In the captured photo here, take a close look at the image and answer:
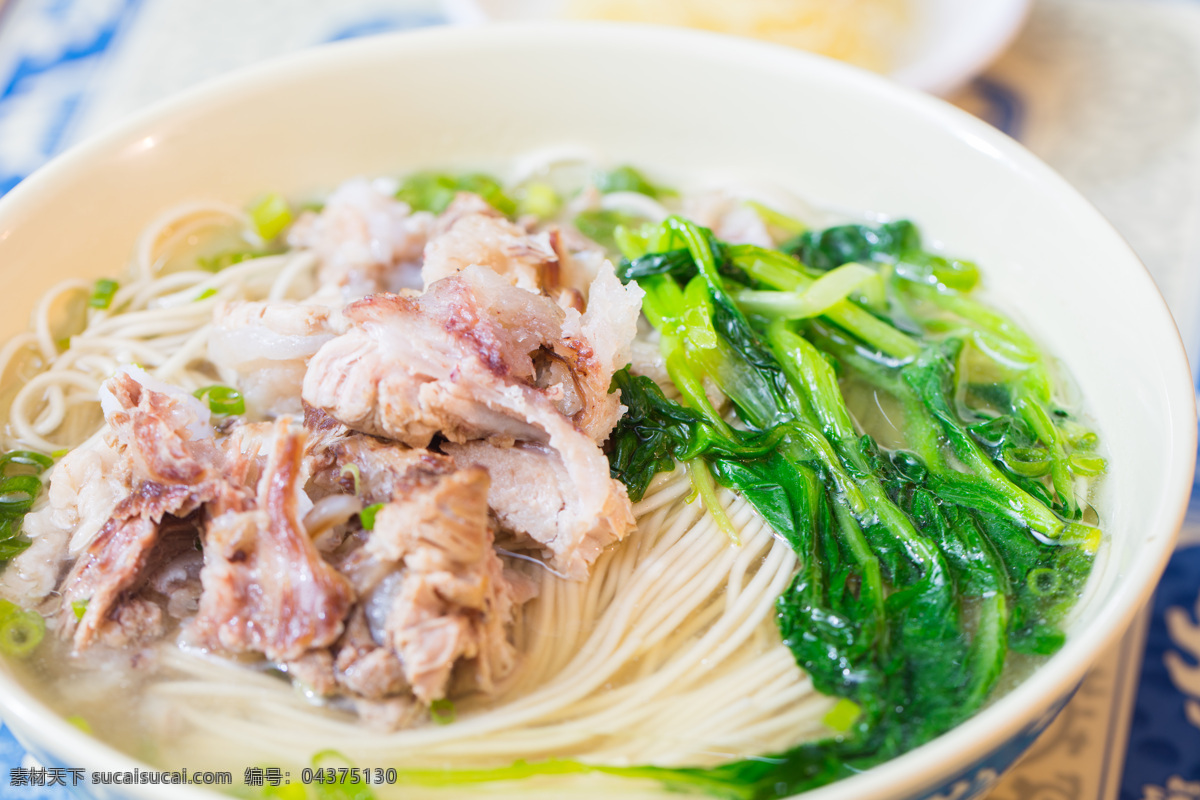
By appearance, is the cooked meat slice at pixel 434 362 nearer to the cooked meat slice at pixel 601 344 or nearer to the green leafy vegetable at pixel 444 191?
the cooked meat slice at pixel 601 344

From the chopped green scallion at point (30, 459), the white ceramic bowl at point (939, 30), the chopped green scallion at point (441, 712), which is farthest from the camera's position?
the white ceramic bowl at point (939, 30)

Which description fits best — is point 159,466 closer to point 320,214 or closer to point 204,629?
point 204,629

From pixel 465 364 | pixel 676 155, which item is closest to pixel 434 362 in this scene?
pixel 465 364

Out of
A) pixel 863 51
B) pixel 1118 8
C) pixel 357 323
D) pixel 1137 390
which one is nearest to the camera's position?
pixel 357 323

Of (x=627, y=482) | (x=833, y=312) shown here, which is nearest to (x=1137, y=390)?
(x=833, y=312)

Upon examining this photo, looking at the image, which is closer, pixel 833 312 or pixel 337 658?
pixel 337 658

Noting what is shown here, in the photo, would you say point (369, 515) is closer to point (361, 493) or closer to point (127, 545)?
point (361, 493)

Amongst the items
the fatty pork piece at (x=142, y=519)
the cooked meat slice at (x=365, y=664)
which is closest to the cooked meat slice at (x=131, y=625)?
the fatty pork piece at (x=142, y=519)
